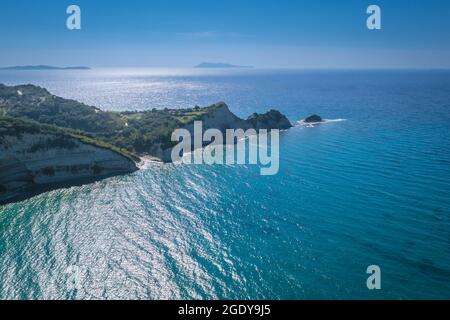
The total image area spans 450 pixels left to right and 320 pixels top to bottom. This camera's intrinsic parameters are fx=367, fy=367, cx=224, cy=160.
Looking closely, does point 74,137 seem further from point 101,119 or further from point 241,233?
point 241,233

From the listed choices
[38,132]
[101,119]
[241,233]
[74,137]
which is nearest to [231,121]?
[101,119]

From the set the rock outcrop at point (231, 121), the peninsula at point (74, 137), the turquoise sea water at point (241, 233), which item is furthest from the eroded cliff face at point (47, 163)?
the rock outcrop at point (231, 121)

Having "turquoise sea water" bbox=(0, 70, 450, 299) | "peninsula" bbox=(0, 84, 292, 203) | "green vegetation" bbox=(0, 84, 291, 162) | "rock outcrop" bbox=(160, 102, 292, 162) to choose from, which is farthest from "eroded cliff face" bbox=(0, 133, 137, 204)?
"rock outcrop" bbox=(160, 102, 292, 162)

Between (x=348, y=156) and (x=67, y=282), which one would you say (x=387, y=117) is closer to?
(x=348, y=156)

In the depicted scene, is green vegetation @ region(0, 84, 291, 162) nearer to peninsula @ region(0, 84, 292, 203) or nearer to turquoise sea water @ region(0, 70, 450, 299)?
peninsula @ region(0, 84, 292, 203)

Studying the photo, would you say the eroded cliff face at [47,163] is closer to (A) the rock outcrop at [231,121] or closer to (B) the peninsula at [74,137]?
(B) the peninsula at [74,137]
